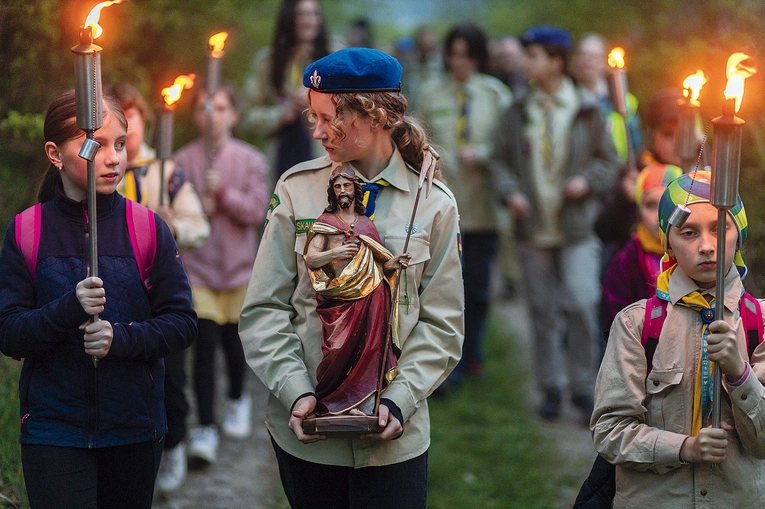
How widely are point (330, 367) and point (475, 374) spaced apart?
19.0 feet

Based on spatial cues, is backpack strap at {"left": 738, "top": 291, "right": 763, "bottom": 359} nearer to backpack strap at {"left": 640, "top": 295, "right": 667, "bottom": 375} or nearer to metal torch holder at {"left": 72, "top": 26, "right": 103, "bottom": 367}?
backpack strap at {"left": 640, "top": 295, "right": 667, "bottom": 375}

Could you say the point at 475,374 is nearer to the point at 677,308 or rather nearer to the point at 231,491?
the point at 231,491

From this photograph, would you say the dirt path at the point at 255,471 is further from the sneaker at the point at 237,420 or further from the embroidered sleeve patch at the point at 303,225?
the embroidered sleeve patch at the point at 303,225

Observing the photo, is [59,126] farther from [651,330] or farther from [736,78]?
[736,78]

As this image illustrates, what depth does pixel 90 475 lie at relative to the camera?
145 inches

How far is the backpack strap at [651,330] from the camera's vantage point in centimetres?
356

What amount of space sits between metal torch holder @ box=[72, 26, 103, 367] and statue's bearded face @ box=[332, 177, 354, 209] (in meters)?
0.82

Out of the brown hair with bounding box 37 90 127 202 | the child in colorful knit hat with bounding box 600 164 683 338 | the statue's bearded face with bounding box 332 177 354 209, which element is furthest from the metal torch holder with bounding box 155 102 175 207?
the child in colorful knit hat with bounding box 600 164 683 338

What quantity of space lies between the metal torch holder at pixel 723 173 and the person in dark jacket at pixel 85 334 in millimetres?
1891

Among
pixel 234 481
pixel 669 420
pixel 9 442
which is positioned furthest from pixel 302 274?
pixel 234 481

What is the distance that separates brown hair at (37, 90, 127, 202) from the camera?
3.79 m

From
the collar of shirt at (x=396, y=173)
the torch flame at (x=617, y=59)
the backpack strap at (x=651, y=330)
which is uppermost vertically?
the torch flame at (x=617, y=59)

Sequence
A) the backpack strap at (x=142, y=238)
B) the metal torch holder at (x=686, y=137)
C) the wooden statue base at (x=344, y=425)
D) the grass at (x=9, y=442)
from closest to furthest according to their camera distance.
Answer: the wooden statue base at (x=344, y=425) < the backpack strap at (x=142, y=238) < the grass at (x=9, y=442) < the metal torch holder at (x=686, y=137)

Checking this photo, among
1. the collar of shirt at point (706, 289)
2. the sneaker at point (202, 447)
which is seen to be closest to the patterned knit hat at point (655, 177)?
the collar of shirt at point (706, 289)
